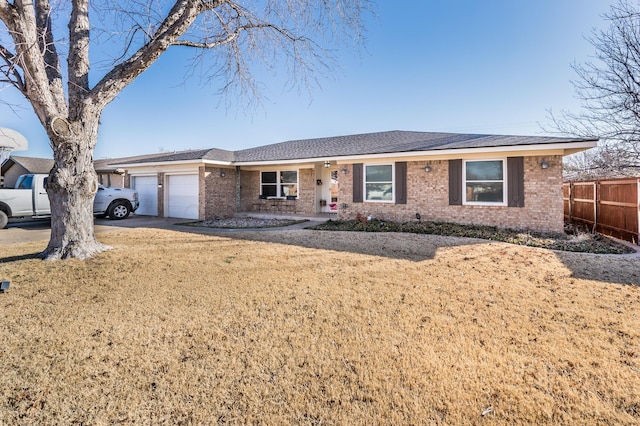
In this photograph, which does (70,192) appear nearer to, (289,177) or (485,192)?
(289,177)

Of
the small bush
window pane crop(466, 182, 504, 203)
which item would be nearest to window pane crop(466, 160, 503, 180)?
window pane crop(466, 182, 504, 203)

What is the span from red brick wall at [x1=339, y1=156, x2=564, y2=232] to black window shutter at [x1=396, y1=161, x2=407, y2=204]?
12 centimetres

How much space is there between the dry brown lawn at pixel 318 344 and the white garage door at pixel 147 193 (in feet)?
35.1

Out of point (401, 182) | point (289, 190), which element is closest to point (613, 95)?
point (401, 182)

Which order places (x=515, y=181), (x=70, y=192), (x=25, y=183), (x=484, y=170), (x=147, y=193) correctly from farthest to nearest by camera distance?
(x=147, y=193) < (x=25, y=183) < (x=484, y=170) < (x=515, y=181) < (x=70, y=192)

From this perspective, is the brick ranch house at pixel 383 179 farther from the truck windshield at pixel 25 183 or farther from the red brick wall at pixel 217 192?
the truck windshield at pixel 25 183

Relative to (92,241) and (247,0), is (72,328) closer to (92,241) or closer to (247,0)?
(92,241)

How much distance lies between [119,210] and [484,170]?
15.2m

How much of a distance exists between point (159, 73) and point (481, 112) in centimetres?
1759

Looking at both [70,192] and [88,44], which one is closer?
[70,192]

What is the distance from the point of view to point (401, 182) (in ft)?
37.9

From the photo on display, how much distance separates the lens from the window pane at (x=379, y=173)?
11.9 meters

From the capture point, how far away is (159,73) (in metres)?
8.86

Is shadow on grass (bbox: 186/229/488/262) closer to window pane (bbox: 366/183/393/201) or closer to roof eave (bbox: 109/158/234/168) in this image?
window pane (bbox: 366/183/393/201)
